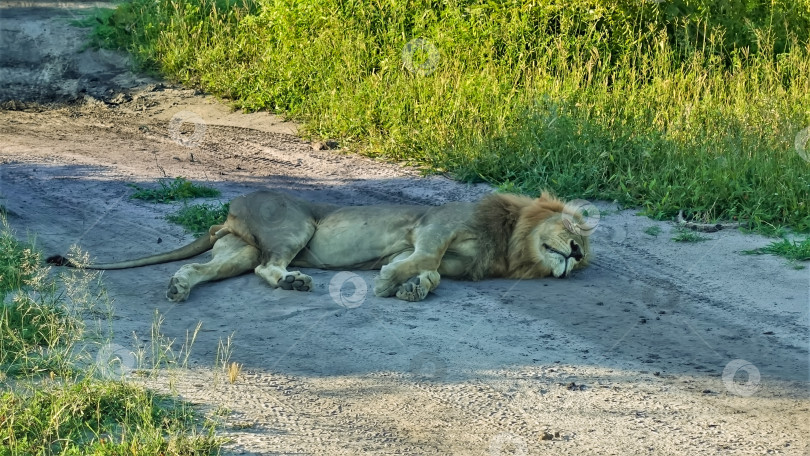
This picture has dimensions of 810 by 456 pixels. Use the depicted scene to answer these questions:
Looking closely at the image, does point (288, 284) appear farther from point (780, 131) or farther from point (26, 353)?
point (780, 131)

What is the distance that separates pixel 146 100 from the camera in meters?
12.6

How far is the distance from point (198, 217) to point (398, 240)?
73.9 inches

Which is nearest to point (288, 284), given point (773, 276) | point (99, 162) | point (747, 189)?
point (773, 276)

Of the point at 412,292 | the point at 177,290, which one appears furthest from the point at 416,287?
the point at 177,290

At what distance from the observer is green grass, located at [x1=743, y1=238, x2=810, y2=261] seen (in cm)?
690

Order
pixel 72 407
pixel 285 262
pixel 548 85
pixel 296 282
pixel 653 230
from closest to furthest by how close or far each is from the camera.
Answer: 1. pixel 72 407
2. pixel 296 282
3. pixel 285 262
4. pixel 653 230
5. pixel 548 85

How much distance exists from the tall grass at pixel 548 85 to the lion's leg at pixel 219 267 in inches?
105

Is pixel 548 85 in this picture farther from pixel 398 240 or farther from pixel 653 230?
pixel 398 240

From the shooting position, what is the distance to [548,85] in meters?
9.98

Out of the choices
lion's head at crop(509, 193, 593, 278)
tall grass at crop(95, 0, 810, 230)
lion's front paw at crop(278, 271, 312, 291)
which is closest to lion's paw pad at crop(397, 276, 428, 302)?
lion's front paw at crop(278, 271, 312, 291)

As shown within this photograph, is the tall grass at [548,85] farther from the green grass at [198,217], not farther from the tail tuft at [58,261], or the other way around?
the tail tuft at [58,261]

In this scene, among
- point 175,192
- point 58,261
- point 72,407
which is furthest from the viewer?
point 175,192

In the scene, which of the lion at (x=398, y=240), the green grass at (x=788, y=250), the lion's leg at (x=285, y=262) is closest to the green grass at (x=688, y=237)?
the green grass at (x=788, y=250)

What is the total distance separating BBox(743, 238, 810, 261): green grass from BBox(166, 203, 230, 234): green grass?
3685 mm
